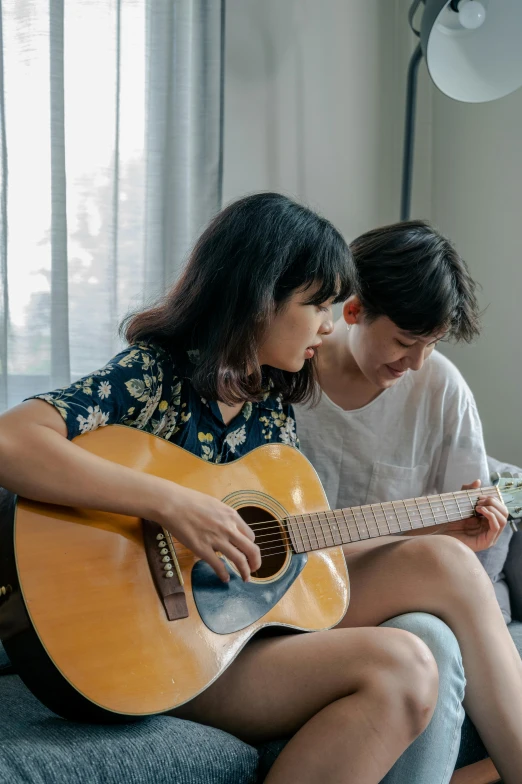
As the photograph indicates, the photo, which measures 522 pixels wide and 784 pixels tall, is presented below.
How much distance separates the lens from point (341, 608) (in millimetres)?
1208

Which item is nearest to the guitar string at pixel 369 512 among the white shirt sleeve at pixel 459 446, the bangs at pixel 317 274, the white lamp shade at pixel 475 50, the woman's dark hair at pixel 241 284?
the white shirt sleeve at pixel 459 446

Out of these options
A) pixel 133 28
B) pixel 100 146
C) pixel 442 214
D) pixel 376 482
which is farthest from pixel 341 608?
pixel 442 214

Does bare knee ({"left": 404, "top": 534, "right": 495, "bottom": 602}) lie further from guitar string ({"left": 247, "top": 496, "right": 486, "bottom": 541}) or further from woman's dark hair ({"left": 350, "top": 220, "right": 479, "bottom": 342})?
woman's dark hair ({"left": 350, "top": 220, "right": 479, "bottom": 342})

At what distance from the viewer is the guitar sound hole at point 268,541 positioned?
1186 millimetres

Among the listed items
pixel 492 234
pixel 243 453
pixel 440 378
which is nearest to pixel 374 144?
pixel 492 234

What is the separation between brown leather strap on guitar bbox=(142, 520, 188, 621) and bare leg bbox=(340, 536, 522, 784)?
0.37 m

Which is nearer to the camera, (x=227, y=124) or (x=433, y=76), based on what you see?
(x=433, y=76)

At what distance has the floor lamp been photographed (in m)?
1.76

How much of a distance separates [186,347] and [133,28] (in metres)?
1.05

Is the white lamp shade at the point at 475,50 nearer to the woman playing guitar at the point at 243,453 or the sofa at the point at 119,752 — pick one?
the woman playing guitar at the point at 243,453

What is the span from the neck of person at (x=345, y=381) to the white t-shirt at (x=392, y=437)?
21 millimetres

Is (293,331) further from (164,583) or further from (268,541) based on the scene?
(164,583)

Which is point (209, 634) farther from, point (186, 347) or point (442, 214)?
point (442, 214)

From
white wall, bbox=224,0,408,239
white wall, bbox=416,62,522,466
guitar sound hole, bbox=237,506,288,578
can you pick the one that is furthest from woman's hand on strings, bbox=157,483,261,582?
white wall, bbox=416,62,522,466
